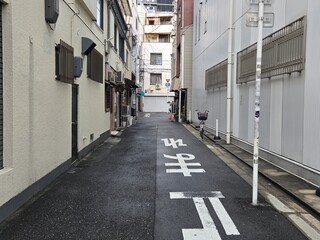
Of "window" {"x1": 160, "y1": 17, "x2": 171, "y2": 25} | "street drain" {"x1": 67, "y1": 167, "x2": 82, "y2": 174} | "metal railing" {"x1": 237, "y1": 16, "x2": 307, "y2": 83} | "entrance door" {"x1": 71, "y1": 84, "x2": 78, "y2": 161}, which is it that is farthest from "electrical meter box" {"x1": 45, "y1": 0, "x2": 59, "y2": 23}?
"window" {"x1": 160, "y1": 17, "x2": 171, "y2": 25}

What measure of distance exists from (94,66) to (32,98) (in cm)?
611

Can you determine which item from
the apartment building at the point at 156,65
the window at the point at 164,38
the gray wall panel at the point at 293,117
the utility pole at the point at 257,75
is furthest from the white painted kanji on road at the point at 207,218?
the window at the point at 164,38

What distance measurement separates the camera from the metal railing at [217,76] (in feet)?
47.4

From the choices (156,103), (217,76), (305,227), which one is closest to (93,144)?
(217,76)

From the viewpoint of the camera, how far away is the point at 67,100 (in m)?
8.32

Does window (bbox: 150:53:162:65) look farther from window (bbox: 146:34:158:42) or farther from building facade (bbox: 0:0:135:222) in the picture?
building facade (bbox: 0:0:135:222)

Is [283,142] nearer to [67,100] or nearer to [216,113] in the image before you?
[67,100]

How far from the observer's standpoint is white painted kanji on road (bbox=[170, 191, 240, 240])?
4.43m

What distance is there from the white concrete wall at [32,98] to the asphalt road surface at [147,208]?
1.86ft

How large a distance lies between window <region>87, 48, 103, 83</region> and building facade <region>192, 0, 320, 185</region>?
16.7ft

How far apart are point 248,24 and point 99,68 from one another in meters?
7.98

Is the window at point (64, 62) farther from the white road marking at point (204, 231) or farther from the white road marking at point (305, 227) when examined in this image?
the white road marking at point (305, 227)

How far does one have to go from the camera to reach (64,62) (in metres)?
7.72

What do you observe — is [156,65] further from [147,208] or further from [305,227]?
[305,227]
